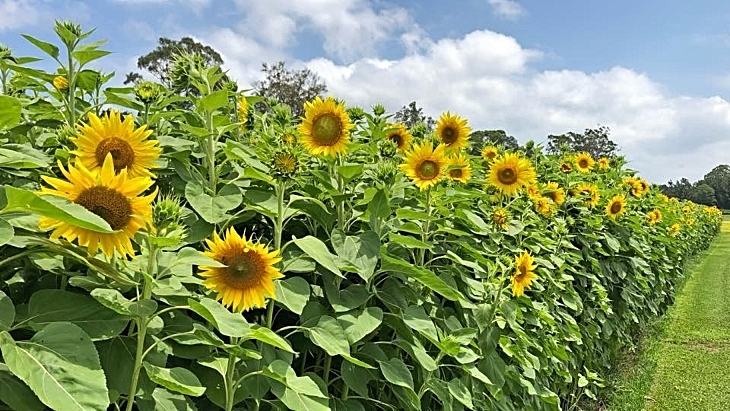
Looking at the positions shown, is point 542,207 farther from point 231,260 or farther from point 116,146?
point 116,146

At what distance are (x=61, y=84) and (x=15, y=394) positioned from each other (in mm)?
1263

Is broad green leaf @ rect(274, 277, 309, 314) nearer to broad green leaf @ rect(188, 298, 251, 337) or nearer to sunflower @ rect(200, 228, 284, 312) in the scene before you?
sunflower @ rect(200, 228, 284, 312)

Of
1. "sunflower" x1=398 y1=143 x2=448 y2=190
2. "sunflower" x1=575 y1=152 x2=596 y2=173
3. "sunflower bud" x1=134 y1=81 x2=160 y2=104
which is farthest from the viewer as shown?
"sunflower" x1=575 y1=152 x2=596 y2=173

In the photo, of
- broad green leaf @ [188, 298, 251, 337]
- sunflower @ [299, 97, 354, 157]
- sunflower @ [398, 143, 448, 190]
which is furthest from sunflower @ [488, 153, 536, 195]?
broad green leaf @ [188, 298, 251, 337]

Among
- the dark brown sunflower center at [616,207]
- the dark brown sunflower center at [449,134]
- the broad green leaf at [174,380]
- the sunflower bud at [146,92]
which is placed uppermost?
the dark brown sunflower center at [449,134]

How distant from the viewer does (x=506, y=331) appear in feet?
9.79

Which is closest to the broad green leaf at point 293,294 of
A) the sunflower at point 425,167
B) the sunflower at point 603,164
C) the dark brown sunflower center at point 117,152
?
the dark brown sunflower center at point 117,152

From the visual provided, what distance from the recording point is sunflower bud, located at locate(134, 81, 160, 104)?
171cm

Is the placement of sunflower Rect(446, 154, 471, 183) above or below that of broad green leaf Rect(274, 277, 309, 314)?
above

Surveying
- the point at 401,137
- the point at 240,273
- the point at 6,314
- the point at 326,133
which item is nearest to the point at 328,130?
the point at 326,133

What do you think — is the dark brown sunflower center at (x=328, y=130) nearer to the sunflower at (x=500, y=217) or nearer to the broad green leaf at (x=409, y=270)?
the broad green leaf at (x=409, y=270)

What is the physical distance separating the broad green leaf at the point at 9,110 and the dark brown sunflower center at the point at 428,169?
153 cm

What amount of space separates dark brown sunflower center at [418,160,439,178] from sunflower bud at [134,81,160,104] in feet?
3.47

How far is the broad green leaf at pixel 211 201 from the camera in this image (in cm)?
152
